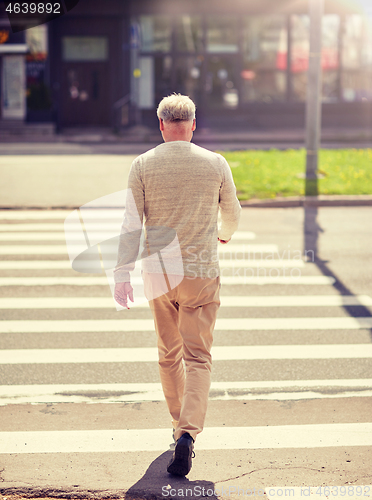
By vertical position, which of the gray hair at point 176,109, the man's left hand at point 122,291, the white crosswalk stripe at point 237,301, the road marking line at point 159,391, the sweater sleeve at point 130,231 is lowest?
the road marking line at point 159,391

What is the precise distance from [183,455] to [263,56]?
26.5 meters

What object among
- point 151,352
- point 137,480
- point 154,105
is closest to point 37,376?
point 151,352

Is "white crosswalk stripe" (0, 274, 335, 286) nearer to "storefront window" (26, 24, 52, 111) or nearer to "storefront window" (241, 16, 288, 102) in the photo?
"storefront window" (241, 16, 288, 102)

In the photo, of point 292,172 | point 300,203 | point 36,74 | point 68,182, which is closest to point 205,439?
point 300,203

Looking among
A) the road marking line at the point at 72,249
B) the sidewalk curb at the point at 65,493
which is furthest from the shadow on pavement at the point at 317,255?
the sidewalk curb at the point at 65,493

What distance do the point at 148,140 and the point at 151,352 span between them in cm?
1908

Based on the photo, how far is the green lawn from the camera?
1345 centimetres

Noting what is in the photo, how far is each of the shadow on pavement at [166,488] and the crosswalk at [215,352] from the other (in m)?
0.37

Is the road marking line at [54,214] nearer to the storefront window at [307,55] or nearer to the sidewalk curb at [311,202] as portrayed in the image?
the sidewalk curb at [311,202]

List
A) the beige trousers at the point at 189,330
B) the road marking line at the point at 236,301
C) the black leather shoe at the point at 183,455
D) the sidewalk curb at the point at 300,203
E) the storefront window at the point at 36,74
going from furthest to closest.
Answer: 1. the storefront window at the point at 36,74
2. the sidewalk curb at the point at 300,203
3. the road marking line at the point at 236,301
4. the beige trousers at the point at 189,330
5. the black leather shoe at the point at 183,455

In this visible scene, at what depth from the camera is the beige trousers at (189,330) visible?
3.69m

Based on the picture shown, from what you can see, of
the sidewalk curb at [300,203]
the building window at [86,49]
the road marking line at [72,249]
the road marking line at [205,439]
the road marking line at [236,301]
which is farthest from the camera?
the building window at [86,49]

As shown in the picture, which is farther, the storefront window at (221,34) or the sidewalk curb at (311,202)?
the storefront window at (221,34)

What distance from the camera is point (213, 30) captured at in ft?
90.9
